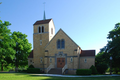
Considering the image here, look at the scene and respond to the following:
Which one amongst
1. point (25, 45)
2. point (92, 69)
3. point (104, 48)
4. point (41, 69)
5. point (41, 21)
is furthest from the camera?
point (25, 45)

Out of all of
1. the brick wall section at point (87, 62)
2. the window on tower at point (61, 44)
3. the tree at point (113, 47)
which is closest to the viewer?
the tree at point (113, 47)

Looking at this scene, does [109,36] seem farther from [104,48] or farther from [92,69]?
[92,69]

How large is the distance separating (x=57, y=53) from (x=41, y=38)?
6.68 meters

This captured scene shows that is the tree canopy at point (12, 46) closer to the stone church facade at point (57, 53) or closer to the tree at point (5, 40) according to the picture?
the tree at point (5, 40)

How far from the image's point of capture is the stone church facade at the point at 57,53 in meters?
31.6

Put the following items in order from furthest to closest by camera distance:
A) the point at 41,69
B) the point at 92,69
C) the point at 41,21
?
the point at 41,21, the point at 41,69, the point at 92,69

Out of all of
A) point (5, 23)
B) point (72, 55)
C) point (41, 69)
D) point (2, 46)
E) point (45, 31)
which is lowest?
point (41, 69)

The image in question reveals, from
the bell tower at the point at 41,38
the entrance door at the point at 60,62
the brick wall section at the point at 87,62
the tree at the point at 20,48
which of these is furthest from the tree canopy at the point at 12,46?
the brick wall section at the point at 87,62

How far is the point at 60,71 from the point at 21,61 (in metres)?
19.6

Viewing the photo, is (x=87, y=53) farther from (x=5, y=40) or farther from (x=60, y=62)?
(x=5, y=40)

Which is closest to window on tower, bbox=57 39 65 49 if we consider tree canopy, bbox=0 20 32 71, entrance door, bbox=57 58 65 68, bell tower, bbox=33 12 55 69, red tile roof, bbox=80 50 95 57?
entrance door, bbox=57 58 65 68

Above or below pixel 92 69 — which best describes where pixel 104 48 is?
above

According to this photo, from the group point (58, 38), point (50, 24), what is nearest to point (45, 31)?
point (50, 24)

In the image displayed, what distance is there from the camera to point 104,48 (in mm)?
31688
